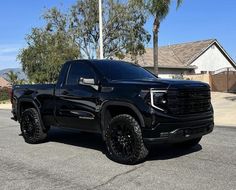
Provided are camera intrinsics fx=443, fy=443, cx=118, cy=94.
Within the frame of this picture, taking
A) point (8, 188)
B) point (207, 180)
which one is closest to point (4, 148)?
point (8, 188)

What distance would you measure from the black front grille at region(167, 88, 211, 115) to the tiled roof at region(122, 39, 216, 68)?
33895 mm

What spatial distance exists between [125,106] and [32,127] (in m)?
3.34

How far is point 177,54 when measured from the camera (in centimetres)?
4862

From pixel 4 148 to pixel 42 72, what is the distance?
29476 mm

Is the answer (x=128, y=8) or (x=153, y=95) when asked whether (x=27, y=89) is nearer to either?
(x=153, y=95)

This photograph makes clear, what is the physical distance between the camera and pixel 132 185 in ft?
21.6

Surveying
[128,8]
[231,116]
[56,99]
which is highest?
[128,8]

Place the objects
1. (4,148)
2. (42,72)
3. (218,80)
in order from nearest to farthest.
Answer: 1. (4,148)
2. (218,80)
3. (42,72)

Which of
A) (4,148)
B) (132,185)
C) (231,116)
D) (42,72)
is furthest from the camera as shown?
(42,72)

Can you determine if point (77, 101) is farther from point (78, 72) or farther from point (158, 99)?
point (158, 99)

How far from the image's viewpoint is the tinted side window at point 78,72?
9073mm

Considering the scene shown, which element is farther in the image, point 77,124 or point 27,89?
point 27,89

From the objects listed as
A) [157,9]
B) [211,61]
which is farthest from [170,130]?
[211,61]

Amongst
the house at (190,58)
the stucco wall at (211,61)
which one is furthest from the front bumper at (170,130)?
the stucco wall at (211,61)
